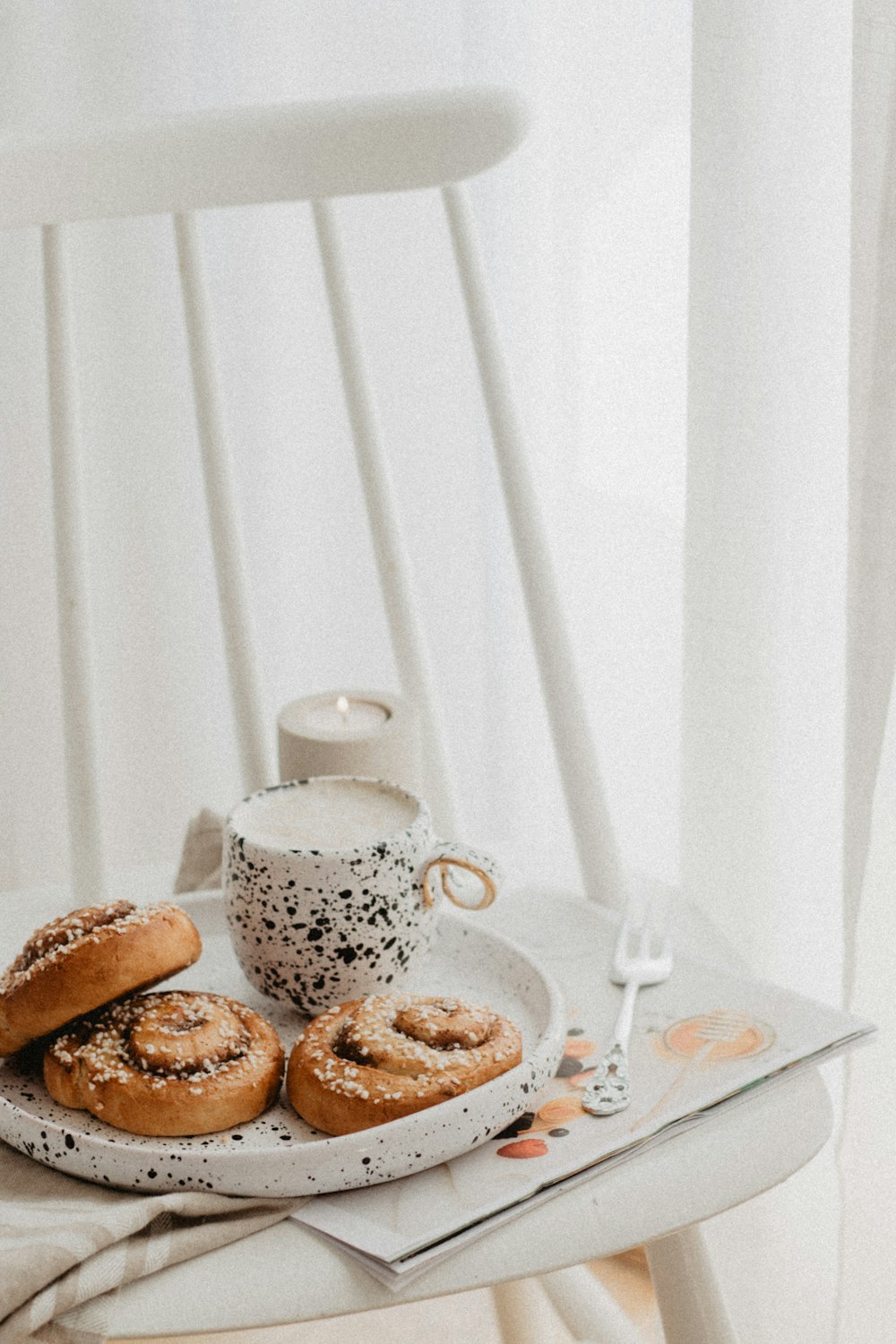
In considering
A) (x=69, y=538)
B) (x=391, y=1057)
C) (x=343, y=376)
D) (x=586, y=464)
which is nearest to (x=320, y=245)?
(x=343, y=376)

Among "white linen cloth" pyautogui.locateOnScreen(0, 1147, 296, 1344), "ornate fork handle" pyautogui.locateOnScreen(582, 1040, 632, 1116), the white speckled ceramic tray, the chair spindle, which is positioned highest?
the chair spindle

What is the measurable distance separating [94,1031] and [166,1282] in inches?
3.3

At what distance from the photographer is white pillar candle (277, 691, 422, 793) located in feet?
2.05

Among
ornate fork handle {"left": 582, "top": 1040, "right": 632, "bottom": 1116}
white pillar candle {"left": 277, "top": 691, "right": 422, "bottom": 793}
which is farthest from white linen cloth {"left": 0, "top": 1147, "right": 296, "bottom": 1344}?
white pillar candle {"left": 277, "top": 691, "right": 422, "bottom": 793}

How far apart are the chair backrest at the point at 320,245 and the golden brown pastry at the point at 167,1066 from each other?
0.81 feet

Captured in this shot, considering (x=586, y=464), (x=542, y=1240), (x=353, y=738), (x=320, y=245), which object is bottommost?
(x=542, y=1240)

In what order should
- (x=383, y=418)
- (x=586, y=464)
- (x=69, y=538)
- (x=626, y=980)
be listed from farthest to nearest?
1. (x=383, y=418)
2. (x=586, y=464)
3. (x=69, y=538)
4. (x=626, y=980)

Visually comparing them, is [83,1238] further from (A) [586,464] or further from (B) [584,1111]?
(A) [586,464]

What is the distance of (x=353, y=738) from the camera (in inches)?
24.6

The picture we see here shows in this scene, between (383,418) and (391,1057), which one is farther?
(383,418)

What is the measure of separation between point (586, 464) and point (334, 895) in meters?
0.64

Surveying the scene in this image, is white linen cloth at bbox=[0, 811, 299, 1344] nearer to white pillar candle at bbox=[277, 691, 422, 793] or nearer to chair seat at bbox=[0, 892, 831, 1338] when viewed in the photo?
chair seat at bbox=[0, 892, 831, 1338]

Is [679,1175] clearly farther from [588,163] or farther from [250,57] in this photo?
[250,57]

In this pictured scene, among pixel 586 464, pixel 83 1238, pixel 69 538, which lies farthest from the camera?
pixel 586 464
